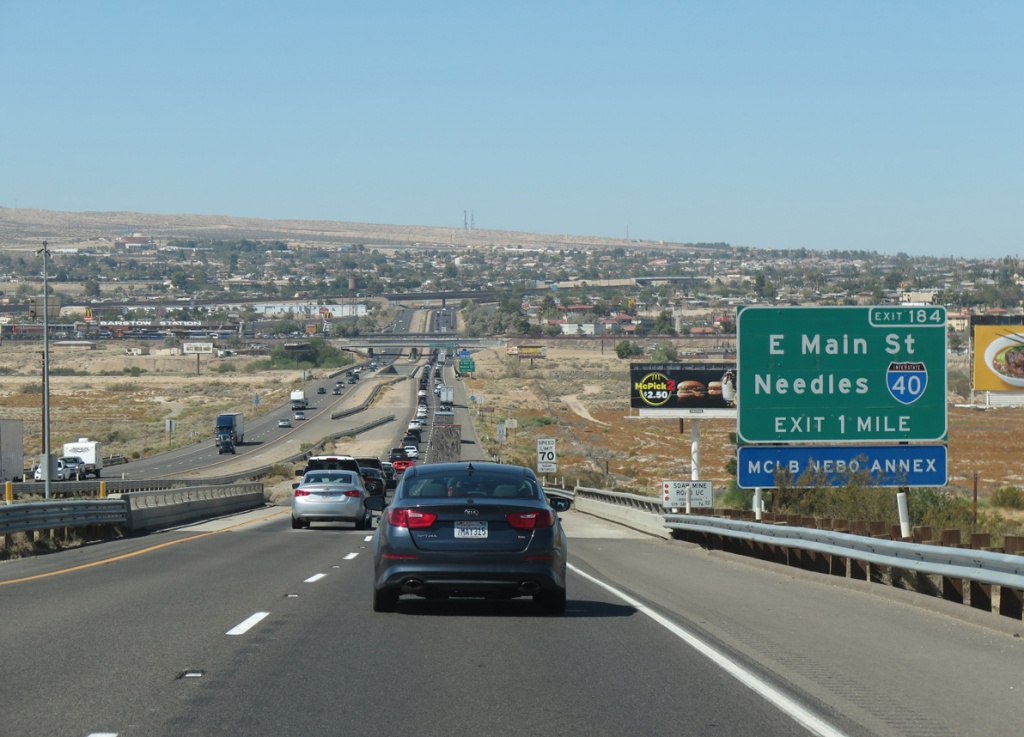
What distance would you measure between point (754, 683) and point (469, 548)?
3855 mm

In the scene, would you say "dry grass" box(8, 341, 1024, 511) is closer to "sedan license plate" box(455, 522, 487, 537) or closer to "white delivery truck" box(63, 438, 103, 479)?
"white delivery truck" box(63, 438, 103, 479)

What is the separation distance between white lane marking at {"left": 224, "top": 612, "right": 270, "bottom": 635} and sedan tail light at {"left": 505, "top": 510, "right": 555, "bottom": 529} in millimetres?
2555

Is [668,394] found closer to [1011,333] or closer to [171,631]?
[1011,333]

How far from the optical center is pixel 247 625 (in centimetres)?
1290

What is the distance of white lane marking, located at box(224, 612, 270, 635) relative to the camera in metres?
12.4

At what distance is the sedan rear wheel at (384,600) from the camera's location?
45.2 ft

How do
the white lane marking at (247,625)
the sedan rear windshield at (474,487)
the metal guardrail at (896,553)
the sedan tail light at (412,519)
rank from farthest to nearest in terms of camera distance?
the sedan rear windshield at (474,487) < the sedan tail light at (412,519) < the metal guardrail at (896,553) < the white lane marking at (247,625)

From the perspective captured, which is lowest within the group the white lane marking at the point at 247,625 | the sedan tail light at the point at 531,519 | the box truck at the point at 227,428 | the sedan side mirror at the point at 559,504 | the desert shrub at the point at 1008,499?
the box truck at the point at 227,428

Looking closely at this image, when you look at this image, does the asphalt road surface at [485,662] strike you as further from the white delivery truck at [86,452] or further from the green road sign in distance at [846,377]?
the white delivery truck at [86,452]

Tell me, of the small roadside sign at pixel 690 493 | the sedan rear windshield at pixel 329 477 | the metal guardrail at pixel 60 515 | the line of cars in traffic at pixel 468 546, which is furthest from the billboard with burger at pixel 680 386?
the line of cars in traffic at pixel 468 546

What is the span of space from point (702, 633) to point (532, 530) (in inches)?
73.5

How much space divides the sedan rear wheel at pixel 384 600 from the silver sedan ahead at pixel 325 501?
1911cm

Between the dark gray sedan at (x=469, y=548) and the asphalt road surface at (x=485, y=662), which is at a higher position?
the dark gray sedan at (x=469, y=548)

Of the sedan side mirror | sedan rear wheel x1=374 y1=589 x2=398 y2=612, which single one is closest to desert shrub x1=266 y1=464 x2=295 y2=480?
the sedan side mirror
